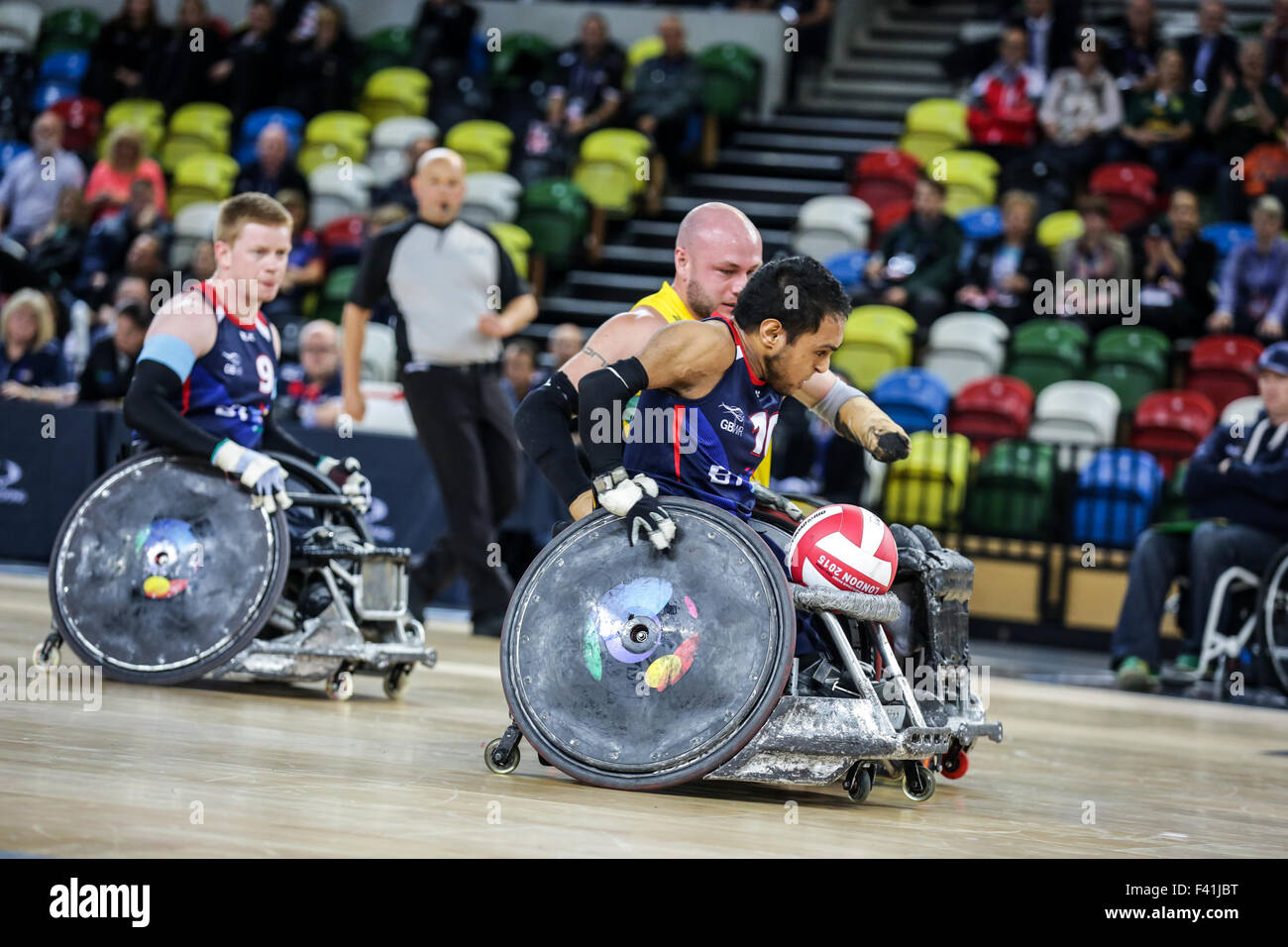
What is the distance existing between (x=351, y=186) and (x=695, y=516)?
11286 millimetres

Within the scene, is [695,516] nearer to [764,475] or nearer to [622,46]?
[764,475]

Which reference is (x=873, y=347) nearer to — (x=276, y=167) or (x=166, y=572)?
(x=276, y=167)

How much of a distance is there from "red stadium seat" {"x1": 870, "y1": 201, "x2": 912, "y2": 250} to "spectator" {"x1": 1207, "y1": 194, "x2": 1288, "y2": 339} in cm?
261

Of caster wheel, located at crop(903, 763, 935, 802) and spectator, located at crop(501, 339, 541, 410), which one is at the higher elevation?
spectator, located at crop(501, 339, 541, 410)

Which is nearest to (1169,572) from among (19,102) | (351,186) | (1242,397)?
(1242,397)

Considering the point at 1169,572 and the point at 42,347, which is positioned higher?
the point at 42,347

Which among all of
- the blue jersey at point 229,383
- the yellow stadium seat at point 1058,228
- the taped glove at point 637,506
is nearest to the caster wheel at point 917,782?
the taped glove at point 637,506

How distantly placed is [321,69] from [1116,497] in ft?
30.2

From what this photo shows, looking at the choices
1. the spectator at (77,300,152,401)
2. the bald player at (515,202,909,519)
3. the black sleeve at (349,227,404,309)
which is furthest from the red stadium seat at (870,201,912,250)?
the bald player at (515,202,909,519)

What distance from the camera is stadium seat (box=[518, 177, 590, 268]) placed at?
1399cm

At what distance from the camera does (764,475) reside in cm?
521

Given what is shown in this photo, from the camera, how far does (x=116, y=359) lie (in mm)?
11438

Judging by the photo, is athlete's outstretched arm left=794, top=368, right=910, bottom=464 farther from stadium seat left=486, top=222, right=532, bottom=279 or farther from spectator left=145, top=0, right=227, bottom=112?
spectator left=145, top=0, right=227, bottom=112
